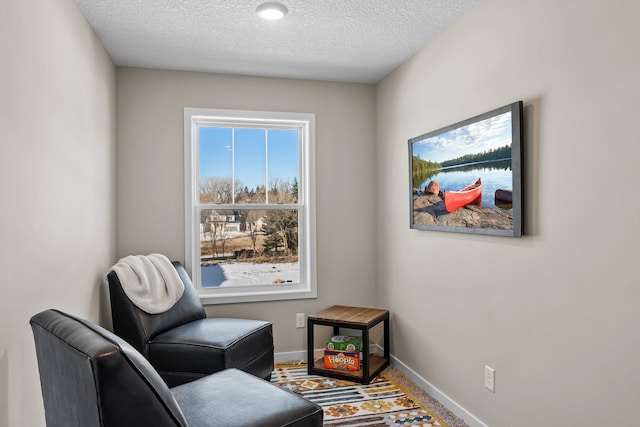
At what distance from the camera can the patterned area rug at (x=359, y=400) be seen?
107 inches

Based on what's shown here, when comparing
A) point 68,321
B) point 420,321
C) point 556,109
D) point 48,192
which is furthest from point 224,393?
point 556,109

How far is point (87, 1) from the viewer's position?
245cm

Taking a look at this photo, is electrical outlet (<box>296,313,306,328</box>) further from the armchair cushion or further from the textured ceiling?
the textured ceiling

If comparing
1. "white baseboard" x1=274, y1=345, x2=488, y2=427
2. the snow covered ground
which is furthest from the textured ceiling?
"white baseboard" x1=274, y1=345, x2=488, y2=427

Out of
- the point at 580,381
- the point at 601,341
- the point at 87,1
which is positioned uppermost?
the point at 87,1

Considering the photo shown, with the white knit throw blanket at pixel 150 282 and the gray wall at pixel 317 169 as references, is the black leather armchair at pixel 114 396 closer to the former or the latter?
the white knit throw blanket at pixel 150 282

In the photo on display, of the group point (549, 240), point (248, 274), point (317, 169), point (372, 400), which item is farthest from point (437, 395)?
point (317, 169)

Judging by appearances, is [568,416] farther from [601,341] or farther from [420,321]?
[420,321]

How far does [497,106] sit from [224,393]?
1.95 metres

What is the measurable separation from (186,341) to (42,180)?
1.31 m

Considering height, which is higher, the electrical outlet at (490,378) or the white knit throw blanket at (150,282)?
the white knit throw blanket at (150,282)

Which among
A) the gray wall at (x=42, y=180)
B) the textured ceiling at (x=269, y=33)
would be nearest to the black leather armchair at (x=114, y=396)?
the gray wall at (x=42, y=180)

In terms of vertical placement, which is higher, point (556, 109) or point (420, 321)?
point (556, 109)

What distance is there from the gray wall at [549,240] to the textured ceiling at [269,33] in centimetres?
28
